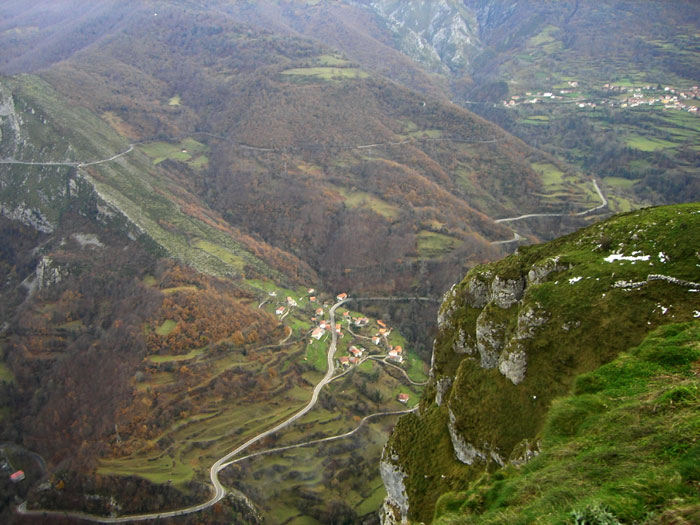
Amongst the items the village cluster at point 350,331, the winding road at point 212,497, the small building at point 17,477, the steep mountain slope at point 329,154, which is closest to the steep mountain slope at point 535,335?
the winding road at point 212,497

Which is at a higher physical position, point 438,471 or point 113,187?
point 438,471

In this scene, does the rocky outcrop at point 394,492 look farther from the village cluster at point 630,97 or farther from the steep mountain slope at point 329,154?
the village cluster at point 630,97

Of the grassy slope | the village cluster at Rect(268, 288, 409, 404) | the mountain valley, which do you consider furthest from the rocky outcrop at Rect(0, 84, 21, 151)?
the grassy slope

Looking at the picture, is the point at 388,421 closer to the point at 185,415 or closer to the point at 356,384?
the point at 356,384

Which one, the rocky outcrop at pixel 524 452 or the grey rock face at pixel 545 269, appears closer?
the rocky outcrop at pixel 524 452

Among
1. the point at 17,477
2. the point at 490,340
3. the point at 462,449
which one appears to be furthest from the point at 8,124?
the point at 462,449

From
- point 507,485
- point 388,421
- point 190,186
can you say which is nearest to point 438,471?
point 507,485

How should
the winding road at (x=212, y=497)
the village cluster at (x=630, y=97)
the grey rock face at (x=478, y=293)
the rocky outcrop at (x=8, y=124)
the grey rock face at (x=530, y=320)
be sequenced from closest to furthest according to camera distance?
the grey rock face at (x=530, y=320), the grey rock face at (x=478, y=293), the winding road at (x=212, y=497), the rocky outcrop at (x=8, y=124), the village cluster at (x=630, y=97)
